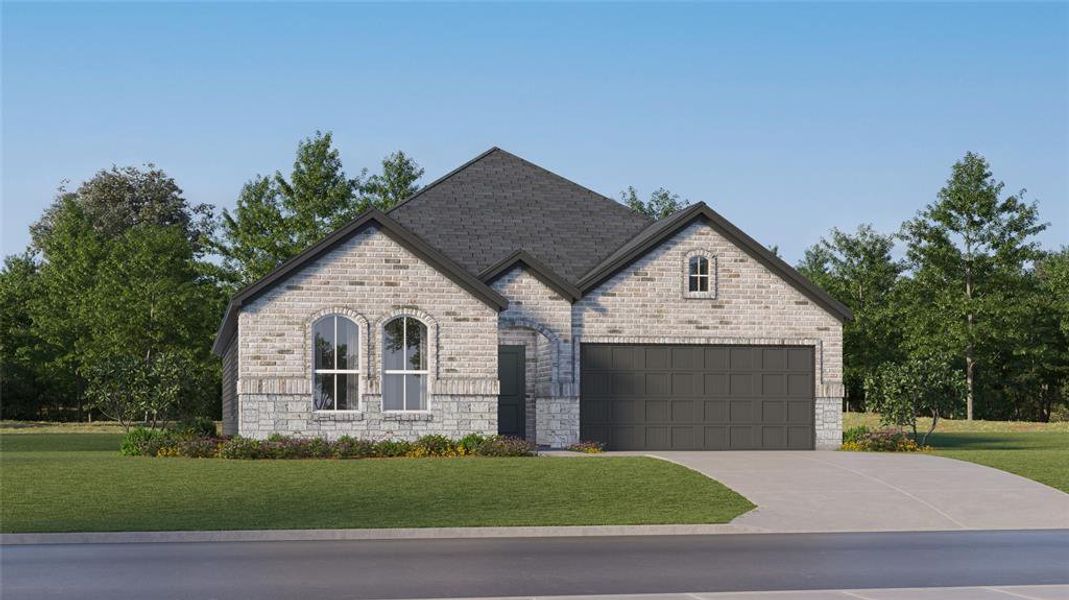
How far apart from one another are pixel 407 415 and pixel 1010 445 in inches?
758

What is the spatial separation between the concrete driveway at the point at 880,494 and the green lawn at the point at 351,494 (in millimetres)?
872

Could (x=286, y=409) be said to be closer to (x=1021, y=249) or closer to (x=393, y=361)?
(x=393, y=361)

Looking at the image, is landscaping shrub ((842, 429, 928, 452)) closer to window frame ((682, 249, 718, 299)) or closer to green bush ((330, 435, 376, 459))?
window frame ((682, 249, 718, 299))

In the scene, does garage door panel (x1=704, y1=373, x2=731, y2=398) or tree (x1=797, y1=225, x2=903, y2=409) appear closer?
garage door panel (x1=704, y1=373, x2=731, y2=398)

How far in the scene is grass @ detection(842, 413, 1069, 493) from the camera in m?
27.8

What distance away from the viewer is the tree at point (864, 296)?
66500 millimetres

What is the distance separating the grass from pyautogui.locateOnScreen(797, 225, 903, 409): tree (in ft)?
12.5

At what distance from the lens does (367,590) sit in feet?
44.0

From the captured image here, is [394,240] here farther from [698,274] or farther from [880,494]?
[880,494]

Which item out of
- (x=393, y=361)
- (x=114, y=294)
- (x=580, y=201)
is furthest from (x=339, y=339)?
(x=114, y=294)

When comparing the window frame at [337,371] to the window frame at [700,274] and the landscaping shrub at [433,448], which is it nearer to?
the landscaping shrub at [433,448]

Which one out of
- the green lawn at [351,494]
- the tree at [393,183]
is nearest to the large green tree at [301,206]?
the tree at [393,183]

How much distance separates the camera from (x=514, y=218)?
3822 centimetres

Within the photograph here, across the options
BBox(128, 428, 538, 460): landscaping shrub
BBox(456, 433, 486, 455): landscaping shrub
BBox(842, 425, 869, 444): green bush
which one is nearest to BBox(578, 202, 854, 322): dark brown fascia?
BBox(842, 425, 869, 444): green bush
